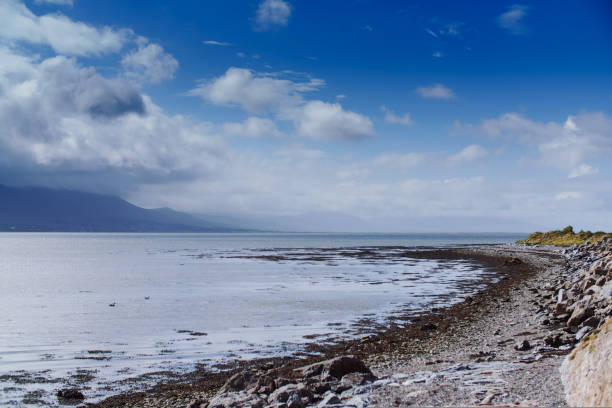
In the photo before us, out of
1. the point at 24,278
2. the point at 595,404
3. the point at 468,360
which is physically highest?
the point at 595,404

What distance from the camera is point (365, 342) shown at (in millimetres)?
16703

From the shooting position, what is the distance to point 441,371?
10.0 meters

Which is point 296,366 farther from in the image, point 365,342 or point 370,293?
point 370,293

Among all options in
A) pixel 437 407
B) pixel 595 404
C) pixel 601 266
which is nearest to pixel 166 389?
pixel 437 407

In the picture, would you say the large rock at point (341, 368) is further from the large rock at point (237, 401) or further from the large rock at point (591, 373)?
the large rock at point (591, 373)

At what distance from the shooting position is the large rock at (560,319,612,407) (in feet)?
17.7

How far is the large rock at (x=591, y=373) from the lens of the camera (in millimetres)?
5395

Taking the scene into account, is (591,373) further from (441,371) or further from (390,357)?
(390,357)

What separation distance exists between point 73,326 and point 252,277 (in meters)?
23.9

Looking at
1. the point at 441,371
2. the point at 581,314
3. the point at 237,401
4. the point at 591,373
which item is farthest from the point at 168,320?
the point at 591,373

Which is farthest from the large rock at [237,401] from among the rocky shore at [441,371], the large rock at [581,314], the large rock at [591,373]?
the large rock at [581,314]

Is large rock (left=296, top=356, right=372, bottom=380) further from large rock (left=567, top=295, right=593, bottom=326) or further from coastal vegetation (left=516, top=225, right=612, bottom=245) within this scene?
coastal vegetation (left=516, top=225, right=612, bottom=245)

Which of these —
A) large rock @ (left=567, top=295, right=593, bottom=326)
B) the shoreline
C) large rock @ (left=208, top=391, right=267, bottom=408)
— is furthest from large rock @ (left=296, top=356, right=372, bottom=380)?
large rock @ (left=567, top=295, right=593, bottom=326)

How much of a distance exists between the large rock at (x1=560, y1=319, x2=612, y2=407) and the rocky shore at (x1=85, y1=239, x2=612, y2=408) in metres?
0.02
